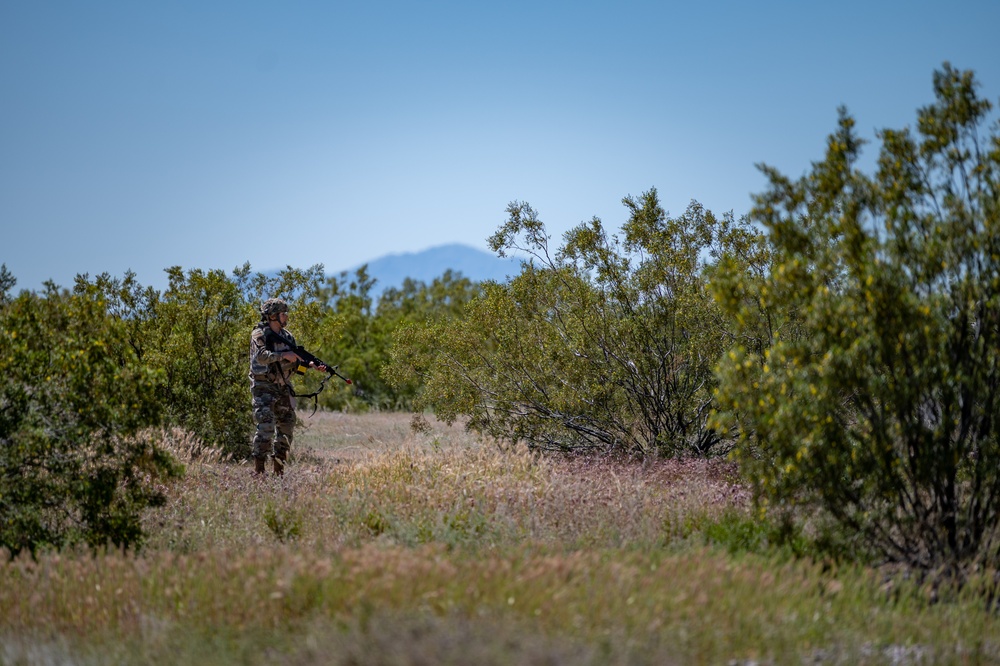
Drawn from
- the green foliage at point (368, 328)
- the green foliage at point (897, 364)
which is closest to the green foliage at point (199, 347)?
the green foliage at point (368, 328)

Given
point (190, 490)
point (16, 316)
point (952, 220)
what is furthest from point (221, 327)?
point (952, 220)

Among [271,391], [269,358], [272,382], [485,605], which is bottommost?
[485,605]

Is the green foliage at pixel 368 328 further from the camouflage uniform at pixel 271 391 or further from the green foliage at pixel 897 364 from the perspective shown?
the green foliage at pixel 897 364

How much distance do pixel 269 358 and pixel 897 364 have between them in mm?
6960

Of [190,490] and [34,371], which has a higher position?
[34,371]

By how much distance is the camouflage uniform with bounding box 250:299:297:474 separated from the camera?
1022cm

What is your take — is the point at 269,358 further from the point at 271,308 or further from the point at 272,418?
the point at 272,418

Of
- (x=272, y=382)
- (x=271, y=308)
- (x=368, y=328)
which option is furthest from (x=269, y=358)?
(x=368, y=328)

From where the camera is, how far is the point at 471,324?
1132 centimetres

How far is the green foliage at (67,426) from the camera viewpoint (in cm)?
622

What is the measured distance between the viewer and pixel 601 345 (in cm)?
1061

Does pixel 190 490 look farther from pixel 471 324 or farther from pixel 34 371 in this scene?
pixel 471 324

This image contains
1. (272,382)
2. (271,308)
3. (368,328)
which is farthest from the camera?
(368,328)

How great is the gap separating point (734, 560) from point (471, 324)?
632 centimetres
